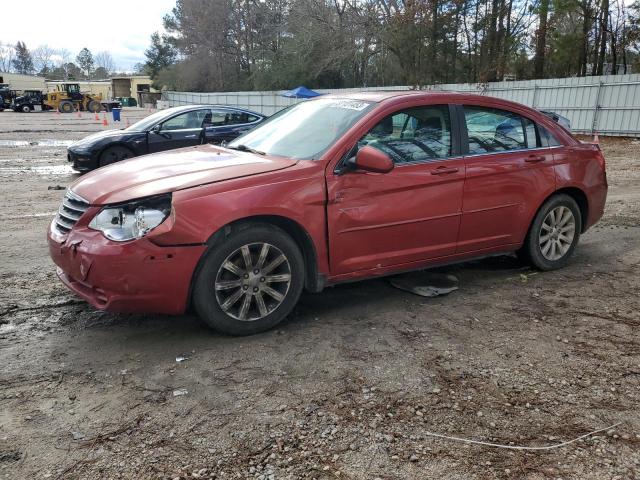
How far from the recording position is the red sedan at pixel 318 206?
3430mm

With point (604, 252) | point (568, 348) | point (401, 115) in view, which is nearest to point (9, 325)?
point (401, 115)

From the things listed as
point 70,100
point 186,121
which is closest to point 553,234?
point 186,121

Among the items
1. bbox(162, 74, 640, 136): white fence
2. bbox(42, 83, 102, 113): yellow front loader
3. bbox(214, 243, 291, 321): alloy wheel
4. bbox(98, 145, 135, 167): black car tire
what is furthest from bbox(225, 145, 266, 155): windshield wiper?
bbox(42, 83, 102, 113): yellow front loader

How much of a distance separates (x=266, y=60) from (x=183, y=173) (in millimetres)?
47698

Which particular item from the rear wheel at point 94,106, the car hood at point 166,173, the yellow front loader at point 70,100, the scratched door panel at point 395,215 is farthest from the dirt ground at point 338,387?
the rear wheel at point 94,106

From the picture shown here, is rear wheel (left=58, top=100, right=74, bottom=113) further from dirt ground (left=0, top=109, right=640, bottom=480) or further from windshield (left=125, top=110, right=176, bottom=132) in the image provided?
dirt ground (left=0, top=109, right=640, bottom=480)

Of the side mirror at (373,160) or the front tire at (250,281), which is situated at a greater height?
the side mirror at (373,160)

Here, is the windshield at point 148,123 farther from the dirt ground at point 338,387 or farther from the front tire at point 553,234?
the front tire at point 553,234

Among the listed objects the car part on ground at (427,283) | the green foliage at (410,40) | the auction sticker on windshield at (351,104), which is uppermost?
the green foliage at (410,40)

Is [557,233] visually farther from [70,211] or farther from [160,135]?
[160,135]

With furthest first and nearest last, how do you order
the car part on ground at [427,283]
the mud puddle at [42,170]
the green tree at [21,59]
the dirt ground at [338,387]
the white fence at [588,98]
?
the green tree at [21,59], the white fence at [588,98], the mud puddle at [42,170], the car part on ground at [427,283], the dirt ground at [338,387]

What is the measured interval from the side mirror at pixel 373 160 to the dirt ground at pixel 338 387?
1.14 meters

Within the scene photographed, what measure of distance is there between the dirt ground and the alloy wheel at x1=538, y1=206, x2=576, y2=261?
49 centimetres

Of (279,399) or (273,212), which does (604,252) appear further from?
(279,399)
